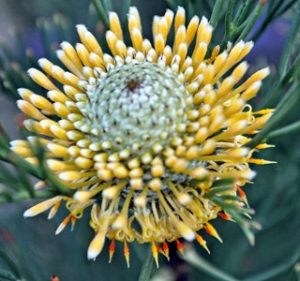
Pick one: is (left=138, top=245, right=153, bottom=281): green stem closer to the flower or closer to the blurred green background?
the flower

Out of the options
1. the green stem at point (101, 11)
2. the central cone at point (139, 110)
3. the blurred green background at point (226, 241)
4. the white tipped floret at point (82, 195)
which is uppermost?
the green stem at point (101, 11)

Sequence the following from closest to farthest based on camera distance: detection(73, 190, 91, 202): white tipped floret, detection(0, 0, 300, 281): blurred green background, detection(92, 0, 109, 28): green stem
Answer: detection(73, 190, 91, 202): white tipped floret
detection(92, 0, 109, 28): green stem
detection(0, 0, 300, 281): blurred green background

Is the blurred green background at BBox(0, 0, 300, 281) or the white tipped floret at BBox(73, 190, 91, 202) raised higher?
the white tipped floret at BBox(73, 190, 91, 202)

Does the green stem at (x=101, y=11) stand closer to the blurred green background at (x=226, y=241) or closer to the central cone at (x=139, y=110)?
the central cone at (x=139, y=110)

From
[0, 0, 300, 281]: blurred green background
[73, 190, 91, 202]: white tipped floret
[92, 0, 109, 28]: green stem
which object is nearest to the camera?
[73, 190, 91, 202]: white tipped floret

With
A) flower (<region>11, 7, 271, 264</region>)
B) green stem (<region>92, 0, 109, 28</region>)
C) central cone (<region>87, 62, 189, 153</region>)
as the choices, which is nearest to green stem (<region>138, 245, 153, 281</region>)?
flower (<region>11, 7, 271, 264</region>)

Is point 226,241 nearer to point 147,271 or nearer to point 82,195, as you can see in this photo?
point 147,271

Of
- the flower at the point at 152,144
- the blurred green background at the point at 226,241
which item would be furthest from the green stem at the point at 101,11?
the blurred green background at the point at 226,241

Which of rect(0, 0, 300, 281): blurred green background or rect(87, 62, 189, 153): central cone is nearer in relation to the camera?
rect(87, 62, 189, 153): central cone
